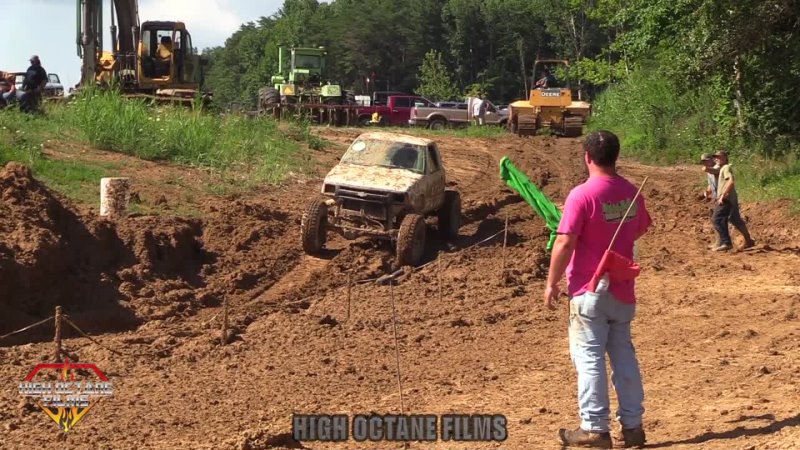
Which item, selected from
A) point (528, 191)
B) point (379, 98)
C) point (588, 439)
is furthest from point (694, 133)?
point (379, 98)

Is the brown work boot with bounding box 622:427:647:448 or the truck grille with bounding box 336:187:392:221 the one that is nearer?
the brown work boot with bounding box 622:427:647:448

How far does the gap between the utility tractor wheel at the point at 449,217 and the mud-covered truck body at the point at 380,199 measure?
2.33 ft

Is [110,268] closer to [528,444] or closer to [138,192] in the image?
[138,192]

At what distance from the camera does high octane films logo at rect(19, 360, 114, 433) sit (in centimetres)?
802

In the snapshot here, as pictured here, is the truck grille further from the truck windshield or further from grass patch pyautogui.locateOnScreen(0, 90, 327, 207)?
grass patch pyautogui.locateOnScreen(0, 90, 327, 207)

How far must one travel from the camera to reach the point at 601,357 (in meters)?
6.68

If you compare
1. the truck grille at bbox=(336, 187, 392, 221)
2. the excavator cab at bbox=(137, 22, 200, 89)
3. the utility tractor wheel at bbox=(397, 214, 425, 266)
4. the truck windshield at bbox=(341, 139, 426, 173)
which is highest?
the excavator cab at bbox=(137, 22, 200, 89)

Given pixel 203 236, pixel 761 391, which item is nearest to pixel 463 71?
pixel 203 236

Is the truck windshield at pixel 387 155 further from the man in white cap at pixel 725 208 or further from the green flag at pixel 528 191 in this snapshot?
the man in white cap at pixel 725 208

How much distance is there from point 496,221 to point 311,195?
3809 mm

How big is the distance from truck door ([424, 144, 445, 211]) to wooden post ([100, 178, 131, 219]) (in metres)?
4.38

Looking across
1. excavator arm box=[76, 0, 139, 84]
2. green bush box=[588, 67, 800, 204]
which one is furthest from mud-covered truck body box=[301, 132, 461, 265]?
excavator arm box=[76, 0, 139, 84]

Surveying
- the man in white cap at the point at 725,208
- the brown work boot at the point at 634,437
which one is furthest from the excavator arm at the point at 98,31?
the brown work boot at the point at 634,437

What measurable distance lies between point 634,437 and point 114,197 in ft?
33.1
